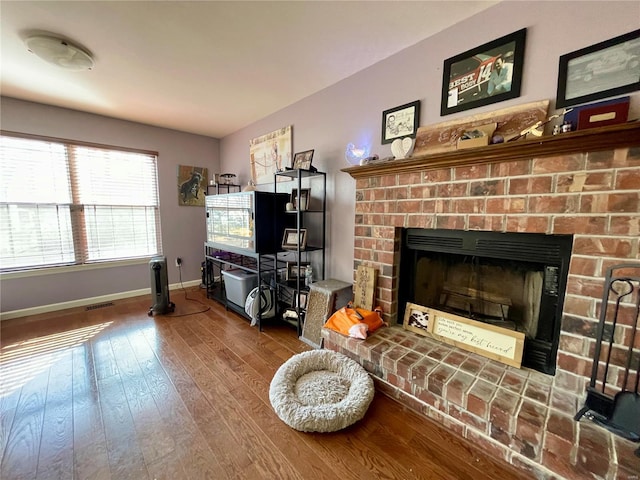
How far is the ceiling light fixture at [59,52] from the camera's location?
1.59 m

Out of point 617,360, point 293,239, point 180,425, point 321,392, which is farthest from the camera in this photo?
point 293,239

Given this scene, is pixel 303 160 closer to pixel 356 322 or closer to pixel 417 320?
pixel 356 322

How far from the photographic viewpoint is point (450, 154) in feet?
4.63

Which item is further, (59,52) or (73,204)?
(73,204)

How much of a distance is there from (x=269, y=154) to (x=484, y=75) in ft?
7.12

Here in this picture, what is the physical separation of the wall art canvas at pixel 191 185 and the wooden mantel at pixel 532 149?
2.98 meters

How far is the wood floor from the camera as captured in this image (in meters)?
Answer: 1.12

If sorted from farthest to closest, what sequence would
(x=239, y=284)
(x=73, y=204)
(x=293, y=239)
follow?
1. (x=73, y=204)
2. (x=239, y=284)
3. (x=293, y=239)

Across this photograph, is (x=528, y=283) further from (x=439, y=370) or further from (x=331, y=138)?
(x=331, y=138)

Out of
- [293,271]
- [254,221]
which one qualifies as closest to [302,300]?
[293,271]

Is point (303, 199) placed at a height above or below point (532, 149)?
below

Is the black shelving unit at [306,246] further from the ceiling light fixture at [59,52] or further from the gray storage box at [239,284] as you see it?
the ceiling light fixture at [59,52]

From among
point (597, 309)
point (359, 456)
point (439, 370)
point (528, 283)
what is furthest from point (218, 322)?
point (597, 309)

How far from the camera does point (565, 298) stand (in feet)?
3.92
